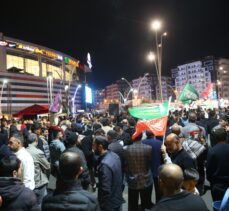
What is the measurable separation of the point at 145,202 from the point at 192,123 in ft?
11.3

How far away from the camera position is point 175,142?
18.6 ft

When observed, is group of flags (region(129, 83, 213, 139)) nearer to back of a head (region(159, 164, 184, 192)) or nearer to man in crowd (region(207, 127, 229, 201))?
man in crowd (region(207, 127, 229, 201))

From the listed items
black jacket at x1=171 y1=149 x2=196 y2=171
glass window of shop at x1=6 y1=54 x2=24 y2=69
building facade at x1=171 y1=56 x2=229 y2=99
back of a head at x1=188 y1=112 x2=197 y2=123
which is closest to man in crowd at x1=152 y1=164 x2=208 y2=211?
black jacket at x1=171 y1=149 x2=196 y2=171

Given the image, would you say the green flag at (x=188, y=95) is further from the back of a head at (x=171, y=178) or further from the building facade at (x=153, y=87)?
the building facade at (x=153, y=87)

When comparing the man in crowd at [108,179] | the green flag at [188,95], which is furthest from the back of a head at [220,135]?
the green flag at [188,95]

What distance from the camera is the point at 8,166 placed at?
3.84 m

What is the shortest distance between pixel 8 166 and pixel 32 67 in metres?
112

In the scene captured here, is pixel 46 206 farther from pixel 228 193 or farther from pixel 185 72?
pixel 185 72

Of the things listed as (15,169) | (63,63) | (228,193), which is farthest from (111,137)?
(63,63)

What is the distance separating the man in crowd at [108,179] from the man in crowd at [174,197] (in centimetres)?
→ 169

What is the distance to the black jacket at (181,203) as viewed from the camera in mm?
3125

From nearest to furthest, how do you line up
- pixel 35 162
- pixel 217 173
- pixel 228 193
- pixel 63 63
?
pixel 228 193 → pixel 217 173 → pixel 35 162 → pixel 63 63

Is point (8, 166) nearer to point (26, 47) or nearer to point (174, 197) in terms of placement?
point (174, 197)

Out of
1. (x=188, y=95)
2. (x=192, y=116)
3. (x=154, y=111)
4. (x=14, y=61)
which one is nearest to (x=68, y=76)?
(x=14, y=61)
